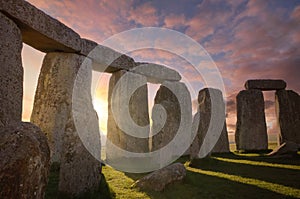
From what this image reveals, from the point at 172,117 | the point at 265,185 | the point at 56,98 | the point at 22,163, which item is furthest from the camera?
the point at 172,117

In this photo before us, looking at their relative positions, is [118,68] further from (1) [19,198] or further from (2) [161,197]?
(1) [19,198]

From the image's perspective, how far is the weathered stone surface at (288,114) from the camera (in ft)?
49.7

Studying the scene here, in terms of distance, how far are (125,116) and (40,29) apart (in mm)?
6087

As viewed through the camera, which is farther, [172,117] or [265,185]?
[172,117]

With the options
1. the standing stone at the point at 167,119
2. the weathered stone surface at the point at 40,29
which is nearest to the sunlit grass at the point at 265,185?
the standing stone at the point at 167,119

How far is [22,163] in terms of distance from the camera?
85.0 inches

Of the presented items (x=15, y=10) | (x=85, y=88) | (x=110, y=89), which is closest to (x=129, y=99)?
(x=110, y=89)

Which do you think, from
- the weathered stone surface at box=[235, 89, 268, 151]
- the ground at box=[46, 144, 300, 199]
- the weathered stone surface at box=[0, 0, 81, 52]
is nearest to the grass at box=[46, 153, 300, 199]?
the ground at box=[46, 144, 300, 199]

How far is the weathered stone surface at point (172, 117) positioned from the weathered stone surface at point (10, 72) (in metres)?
6.83

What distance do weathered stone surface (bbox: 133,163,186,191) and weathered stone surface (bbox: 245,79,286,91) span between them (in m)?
11.5

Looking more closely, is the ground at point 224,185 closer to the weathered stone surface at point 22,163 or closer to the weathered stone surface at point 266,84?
the weathered stone surface at point 22,163

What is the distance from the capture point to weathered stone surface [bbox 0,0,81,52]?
20.4ft

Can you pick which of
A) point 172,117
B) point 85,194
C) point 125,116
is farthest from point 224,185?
point 172,117

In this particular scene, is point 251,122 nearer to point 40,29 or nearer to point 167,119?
point 167,119
